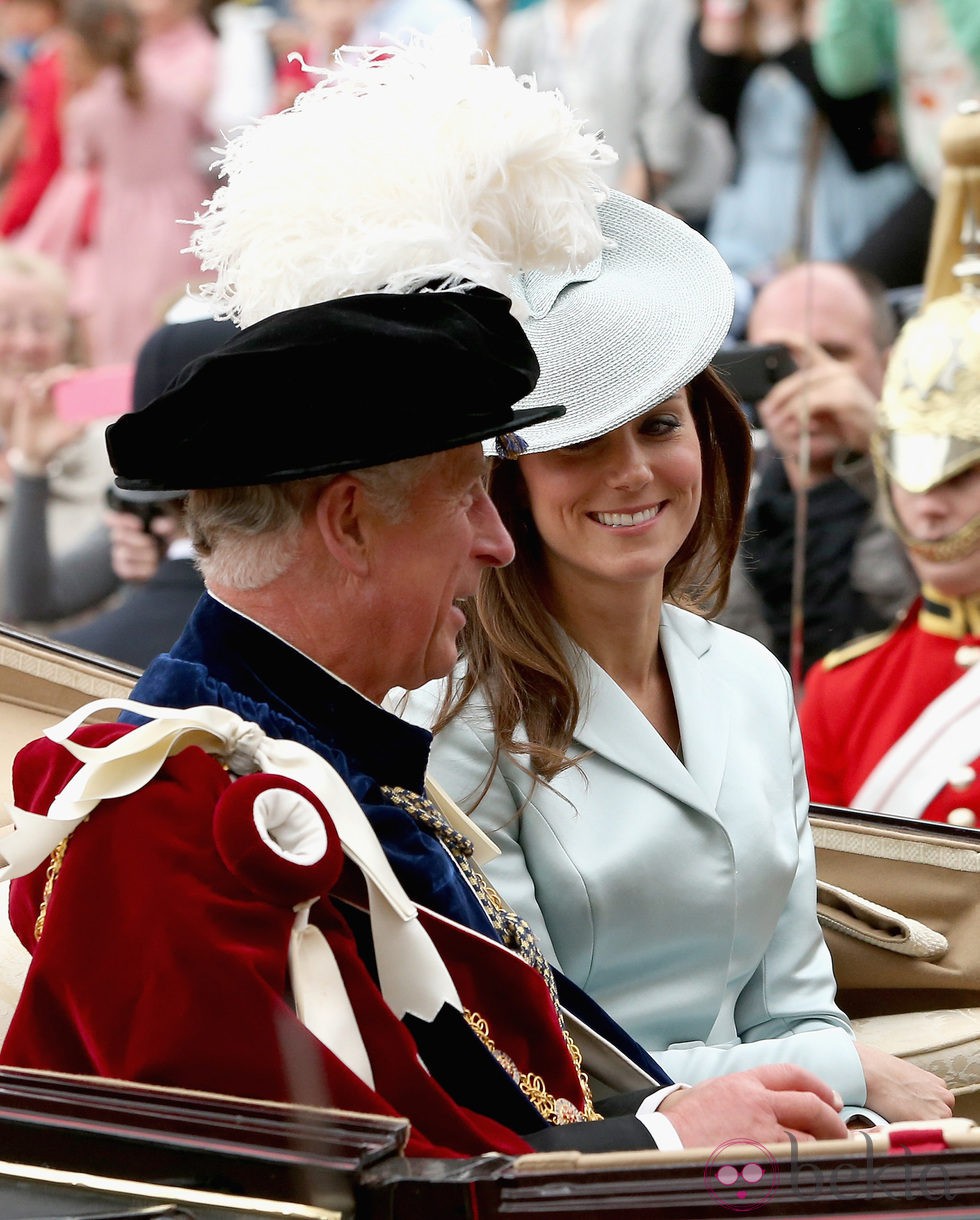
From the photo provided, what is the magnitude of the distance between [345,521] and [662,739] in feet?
2.23

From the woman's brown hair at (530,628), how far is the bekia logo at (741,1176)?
2.53 ft

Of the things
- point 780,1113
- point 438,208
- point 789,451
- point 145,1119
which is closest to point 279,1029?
point 145,1119

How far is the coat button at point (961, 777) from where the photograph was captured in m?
3.25

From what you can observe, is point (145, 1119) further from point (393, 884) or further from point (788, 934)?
point (788, 934)

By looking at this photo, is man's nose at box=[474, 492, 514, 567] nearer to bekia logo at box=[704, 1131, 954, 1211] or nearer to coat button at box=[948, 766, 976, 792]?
bekia logo at box=[704, 1131, 954, 1211]

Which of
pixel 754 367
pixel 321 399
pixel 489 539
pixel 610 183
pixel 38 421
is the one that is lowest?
pixel 38 421

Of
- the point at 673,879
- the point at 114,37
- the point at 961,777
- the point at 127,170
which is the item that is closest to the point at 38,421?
the point at 127,170

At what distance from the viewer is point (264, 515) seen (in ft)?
4.84

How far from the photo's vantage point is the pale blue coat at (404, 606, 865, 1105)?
1920 mm

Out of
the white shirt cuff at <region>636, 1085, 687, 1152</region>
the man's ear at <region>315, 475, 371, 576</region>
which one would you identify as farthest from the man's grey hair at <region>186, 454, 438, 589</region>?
the white shirt cuff at <region>636, 1085, 687, 1152</region>

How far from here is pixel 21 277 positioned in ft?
18.9

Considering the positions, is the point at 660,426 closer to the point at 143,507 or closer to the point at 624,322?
the point at 624,322

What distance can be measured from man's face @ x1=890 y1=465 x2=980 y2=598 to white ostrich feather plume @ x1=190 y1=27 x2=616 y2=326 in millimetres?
1935

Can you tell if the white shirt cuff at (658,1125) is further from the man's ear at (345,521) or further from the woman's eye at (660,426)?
the woman's eye at (660,426)
